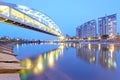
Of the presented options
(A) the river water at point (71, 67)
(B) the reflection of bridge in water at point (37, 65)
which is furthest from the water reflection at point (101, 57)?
(B) the reflection of bridge in water at point (37, 65)

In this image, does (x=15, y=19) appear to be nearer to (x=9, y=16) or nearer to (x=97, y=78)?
(x=9, y=16)

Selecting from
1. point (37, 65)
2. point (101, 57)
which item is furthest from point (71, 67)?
point (101, 57)

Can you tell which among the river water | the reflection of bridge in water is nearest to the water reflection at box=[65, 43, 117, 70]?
the river water

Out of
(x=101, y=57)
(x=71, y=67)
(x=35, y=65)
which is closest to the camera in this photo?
(x=71, y=67)

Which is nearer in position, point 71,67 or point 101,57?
point 71,67

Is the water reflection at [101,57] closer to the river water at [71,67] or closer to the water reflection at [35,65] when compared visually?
the river water at [71,67]

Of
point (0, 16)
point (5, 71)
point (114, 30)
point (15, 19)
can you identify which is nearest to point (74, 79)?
point (5, 71)

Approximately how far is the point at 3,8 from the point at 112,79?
3140cm

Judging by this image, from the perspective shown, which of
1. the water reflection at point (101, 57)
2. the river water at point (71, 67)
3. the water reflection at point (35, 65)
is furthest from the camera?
the water reflection at point (101, 57)

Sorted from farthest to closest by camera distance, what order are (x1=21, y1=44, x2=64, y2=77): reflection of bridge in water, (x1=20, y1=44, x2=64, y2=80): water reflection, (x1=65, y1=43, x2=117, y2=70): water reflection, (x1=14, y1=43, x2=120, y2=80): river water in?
(x1=65, y1=43, x2=117, y2=70): water reflection < (x1=21, y1=44, x2=64, y2=77): reflection of bridge in water < (x1=20, y1=44, x2=64, y2=80): water reflection < (x1=14, y1=43, x2=120, y2=80): river water

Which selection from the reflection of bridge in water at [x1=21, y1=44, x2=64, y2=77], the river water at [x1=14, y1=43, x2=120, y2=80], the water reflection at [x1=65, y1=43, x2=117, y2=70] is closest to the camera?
the river water at [x1=14, y1=43, x2=120, y2=80]

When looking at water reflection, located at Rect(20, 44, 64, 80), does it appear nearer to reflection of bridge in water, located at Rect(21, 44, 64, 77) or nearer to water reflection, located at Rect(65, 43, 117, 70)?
reflection of bridge in water, located at Rect(21, 44, 64, 77)

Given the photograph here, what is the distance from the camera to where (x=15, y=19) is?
45594 mm

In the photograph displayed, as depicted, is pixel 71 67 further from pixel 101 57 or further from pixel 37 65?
pixel 101 57
